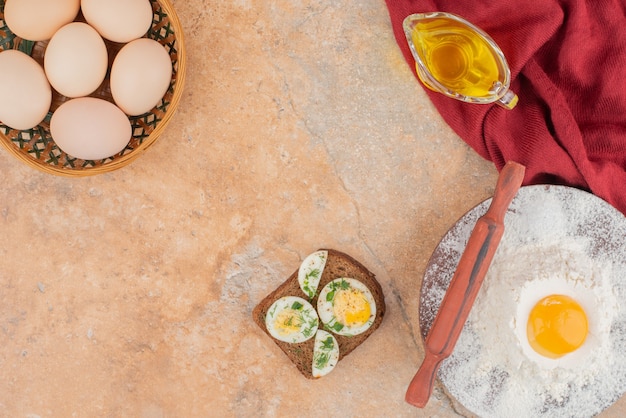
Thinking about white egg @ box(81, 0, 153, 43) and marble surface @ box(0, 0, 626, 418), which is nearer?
white egg @ box(81, 0, 153, 43)

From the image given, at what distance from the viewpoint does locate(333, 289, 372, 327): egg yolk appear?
1247mm

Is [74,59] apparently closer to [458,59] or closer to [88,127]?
[88,127]

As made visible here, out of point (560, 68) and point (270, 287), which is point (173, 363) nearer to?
point (270, 287)

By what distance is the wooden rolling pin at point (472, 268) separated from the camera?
3.42 ft

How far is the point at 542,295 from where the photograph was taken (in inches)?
44.6

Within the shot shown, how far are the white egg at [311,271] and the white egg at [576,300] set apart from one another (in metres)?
0.39

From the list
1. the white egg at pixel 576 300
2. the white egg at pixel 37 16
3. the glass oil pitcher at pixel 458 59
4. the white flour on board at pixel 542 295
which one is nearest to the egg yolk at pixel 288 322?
the white flour on board at pixel 542 295

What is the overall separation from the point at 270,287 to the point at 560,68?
728 millimetres

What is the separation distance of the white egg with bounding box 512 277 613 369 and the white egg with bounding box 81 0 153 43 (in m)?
0.84

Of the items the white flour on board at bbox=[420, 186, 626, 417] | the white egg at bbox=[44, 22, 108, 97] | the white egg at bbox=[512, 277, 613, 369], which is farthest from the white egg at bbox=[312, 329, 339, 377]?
the white egg at bbox=[44, 22, 108, 97]

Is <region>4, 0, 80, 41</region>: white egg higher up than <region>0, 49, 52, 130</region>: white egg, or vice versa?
<region>4, 0, 80, 41</region>: white egg

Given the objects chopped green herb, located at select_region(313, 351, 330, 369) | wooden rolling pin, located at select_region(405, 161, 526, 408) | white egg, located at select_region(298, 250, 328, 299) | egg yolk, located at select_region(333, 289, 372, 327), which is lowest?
chopped green herb, located at select_region(313, 351, 330, 369)

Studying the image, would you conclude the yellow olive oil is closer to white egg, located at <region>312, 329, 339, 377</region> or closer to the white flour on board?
the white flour on board

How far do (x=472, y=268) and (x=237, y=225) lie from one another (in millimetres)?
518
